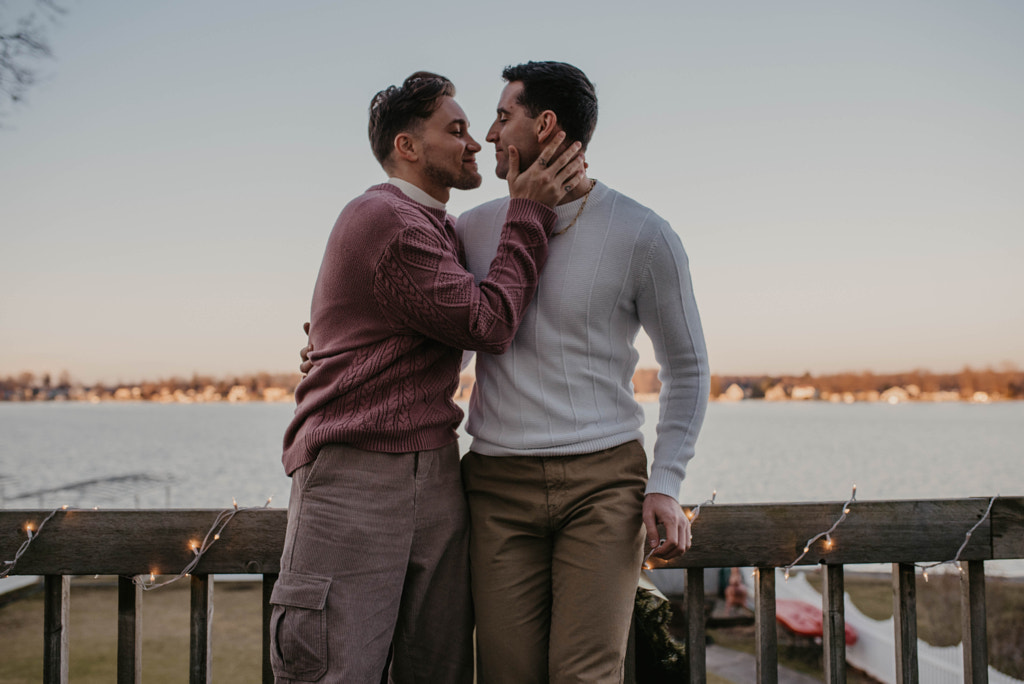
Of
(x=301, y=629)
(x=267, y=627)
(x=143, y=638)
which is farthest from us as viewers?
(x=143, y=638)

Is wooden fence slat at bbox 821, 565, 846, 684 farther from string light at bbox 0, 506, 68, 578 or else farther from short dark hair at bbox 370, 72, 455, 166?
string light at bbox 0, 506, 68, 578

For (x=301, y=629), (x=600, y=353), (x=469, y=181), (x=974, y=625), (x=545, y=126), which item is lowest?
(x=974, y=625)

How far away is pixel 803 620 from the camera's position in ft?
52.4

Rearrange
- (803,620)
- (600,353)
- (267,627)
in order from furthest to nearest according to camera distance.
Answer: (803,620) < (267,627) < (600,353)

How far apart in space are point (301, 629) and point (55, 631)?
31.4 inches

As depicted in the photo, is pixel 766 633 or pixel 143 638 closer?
pixel 766 633

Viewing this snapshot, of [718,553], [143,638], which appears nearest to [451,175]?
[718,553]

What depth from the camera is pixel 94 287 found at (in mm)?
55625

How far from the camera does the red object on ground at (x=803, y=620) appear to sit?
15.5 meters

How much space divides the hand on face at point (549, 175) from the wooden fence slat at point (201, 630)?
1222 mm

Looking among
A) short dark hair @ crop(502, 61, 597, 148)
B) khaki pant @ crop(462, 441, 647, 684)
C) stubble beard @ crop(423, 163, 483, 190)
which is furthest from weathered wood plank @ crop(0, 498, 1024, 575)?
short dark hair @ crop(502, 61, 597, 148)

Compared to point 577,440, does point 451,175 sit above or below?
above

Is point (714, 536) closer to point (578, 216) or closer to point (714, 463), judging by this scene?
point (578, 216)

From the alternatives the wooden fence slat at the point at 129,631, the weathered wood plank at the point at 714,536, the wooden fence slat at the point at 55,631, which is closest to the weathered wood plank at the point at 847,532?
the weathered wood plank at the point at 714,536
